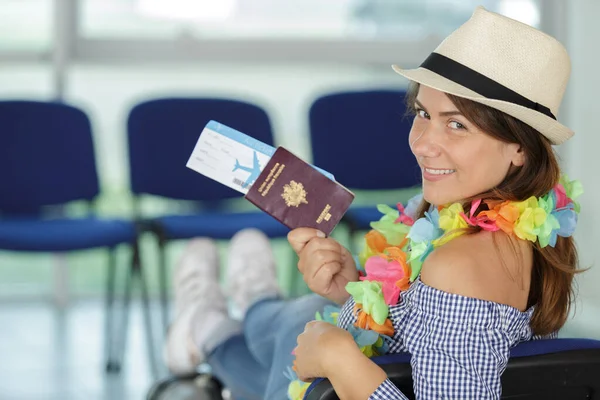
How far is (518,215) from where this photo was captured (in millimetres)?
1713

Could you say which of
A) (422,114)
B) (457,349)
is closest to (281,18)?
(422,114)

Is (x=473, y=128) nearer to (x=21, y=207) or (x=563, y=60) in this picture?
(x=563, y=60)

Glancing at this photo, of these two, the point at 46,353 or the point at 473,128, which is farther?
the point at 46,353

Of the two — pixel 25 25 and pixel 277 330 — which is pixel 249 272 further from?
pixel 25 25

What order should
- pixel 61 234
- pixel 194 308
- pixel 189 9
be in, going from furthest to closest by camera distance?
pixel 189 9
pixel 61 234
pixel 194 308

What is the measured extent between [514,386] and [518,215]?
314 mm

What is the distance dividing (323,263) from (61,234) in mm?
2282

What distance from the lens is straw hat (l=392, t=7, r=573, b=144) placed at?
1724 mm

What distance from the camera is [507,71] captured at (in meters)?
1.75

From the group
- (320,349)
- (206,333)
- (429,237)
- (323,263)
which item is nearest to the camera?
(320,349)

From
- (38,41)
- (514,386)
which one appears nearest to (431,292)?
(514,386)

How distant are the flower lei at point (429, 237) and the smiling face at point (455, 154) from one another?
4 cm

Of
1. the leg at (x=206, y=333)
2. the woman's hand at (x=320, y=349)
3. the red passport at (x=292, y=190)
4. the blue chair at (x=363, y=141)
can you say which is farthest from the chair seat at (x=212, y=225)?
the woman's hand at (x=320, y=349)

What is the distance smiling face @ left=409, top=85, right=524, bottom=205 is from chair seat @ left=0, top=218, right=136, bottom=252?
2518 mm
